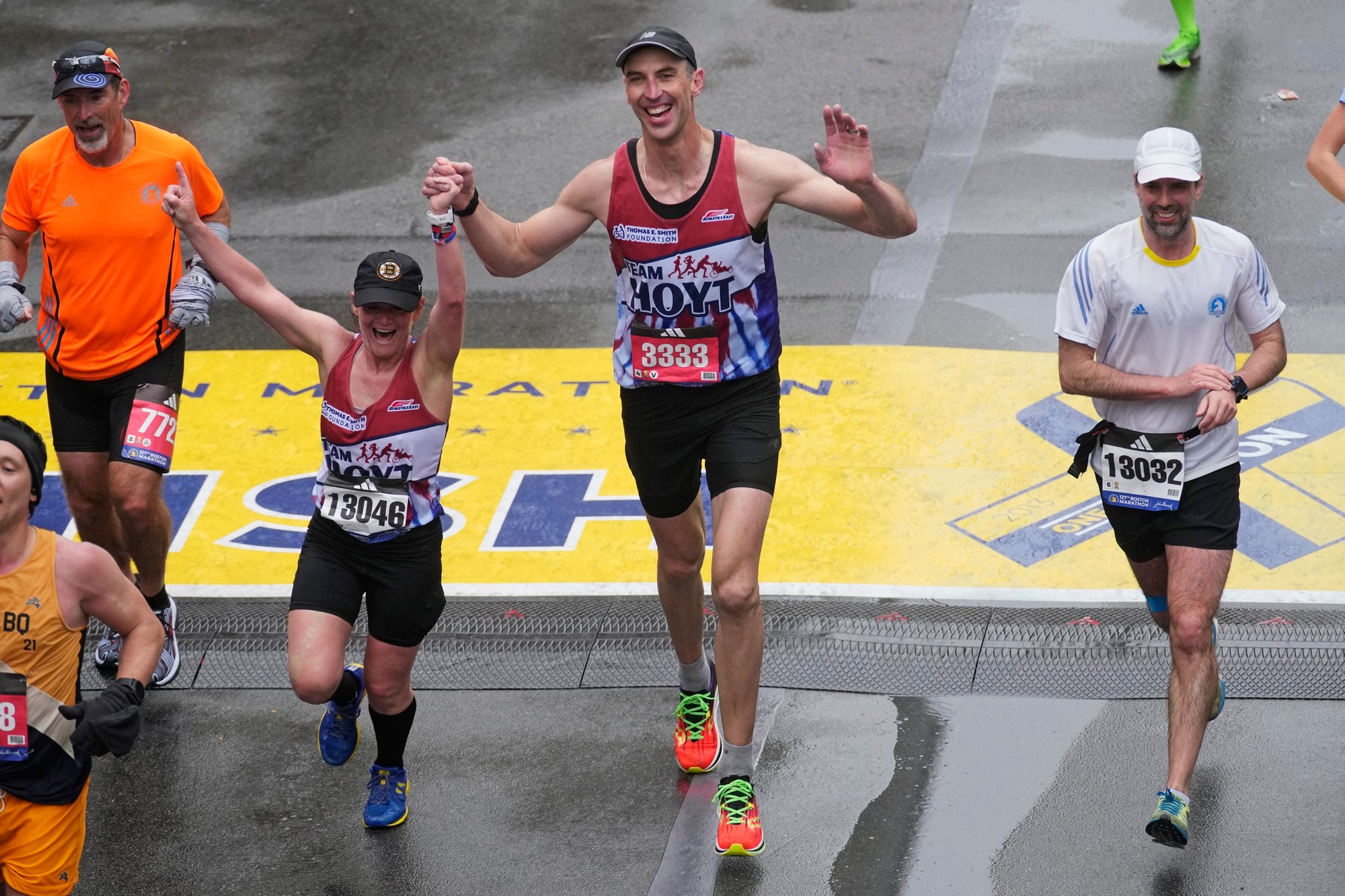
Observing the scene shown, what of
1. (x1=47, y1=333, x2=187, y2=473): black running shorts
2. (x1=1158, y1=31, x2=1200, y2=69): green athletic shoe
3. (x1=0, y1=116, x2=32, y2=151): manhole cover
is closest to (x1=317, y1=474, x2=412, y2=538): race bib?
(x1=47, y1=333, x2=187, y2=473): black running shorts

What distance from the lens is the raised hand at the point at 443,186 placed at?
4969mm

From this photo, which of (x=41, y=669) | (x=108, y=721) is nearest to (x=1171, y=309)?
(x=108, y=721)

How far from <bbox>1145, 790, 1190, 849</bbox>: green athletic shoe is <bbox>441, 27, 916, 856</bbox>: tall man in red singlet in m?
1.24

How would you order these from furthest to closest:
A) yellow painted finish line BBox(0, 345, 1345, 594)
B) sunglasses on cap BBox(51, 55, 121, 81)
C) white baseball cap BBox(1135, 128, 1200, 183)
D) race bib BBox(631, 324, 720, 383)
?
yellow painted finish line BBox(0, 345, 1345, 594), sunglasses on cap BBox(51, 55, 121, 81), race bib BBox(631, 324, 720, 383), white baseball cap BBox(1135, 128, 1200, 183)

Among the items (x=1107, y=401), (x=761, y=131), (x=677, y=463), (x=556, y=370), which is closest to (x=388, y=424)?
(x=677, y=463)

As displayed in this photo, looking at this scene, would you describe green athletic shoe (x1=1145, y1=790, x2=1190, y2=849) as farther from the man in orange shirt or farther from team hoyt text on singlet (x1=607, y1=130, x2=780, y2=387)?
the man in orange shirt

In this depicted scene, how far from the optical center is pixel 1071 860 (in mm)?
5117

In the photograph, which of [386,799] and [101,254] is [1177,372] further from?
[101,254]

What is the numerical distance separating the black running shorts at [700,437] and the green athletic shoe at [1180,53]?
8056mm

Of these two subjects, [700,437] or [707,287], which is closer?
[707,287]

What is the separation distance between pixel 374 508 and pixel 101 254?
1926 millimetres

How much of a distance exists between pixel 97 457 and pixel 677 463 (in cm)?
246

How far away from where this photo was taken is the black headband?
14.1 feet

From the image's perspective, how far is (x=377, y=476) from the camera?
5223 millimetres
